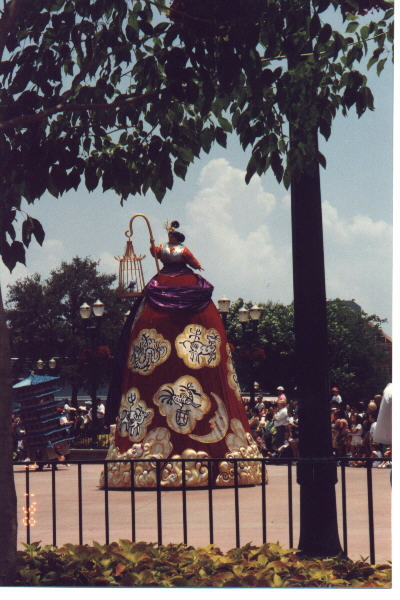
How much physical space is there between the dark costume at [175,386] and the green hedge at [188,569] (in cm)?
893

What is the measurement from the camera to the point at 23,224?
6254 millimetres

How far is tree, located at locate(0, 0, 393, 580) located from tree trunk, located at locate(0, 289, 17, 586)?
726 mm

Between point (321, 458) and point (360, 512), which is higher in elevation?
point (321, 458)

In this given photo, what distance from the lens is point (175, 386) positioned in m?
15.5

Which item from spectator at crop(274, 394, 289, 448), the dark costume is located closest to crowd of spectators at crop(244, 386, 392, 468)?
spectator at crop(274, 394, 289, 448)

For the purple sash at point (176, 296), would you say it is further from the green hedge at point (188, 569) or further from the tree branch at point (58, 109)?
the green hedge at point (188, 569)

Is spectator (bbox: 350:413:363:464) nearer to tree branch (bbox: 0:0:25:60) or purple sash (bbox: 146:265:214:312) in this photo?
purple sash (bbox: 146:265:214:312)

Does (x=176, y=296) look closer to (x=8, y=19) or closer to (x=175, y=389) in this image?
(x=175, y=389)

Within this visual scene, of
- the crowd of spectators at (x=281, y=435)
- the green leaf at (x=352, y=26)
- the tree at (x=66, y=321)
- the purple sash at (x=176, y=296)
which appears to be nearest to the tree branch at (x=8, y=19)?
the green leaf at (x=352, y=26)

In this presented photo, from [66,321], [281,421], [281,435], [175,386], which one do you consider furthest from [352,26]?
[66,321]

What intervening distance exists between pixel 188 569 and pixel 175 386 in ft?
31.3
